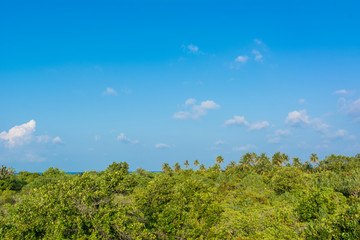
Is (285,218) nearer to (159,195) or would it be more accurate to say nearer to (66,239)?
(159,195)

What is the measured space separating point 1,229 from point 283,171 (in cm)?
6489

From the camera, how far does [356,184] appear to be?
57.5m

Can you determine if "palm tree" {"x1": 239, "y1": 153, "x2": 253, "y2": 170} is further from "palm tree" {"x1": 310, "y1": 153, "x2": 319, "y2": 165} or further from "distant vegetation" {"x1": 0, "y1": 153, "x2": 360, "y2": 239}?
"distant vegetation" {"x1": 0, "y1": 153, "x2": 360, "y2": 239}

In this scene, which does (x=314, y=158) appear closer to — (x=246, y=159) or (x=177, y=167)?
(x=246, y=159)

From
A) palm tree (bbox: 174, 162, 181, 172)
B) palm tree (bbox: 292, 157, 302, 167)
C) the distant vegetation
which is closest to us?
the distant vegetation

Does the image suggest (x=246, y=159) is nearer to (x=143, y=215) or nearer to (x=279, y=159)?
(x=279, y=159)

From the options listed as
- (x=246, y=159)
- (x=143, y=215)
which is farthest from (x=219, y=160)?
(x=143, y=215)

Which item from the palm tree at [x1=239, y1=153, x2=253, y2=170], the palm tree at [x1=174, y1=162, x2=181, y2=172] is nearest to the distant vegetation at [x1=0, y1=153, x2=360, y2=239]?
the palm tree at [x1=239, y1=153, x2=253, y2=170]

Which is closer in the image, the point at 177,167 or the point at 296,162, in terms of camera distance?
the point at 296,162

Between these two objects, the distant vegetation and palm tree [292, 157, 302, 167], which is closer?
the distant vegetation

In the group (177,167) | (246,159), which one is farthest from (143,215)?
(177,167)

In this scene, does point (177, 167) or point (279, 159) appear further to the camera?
point (177, 167)

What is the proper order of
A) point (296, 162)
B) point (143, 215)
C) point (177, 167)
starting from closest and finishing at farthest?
1. point (143, 215)
2. point (296, 162)
3. point (177, 167)

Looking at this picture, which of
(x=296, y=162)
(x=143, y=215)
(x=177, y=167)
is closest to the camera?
(x=143, y=215)
